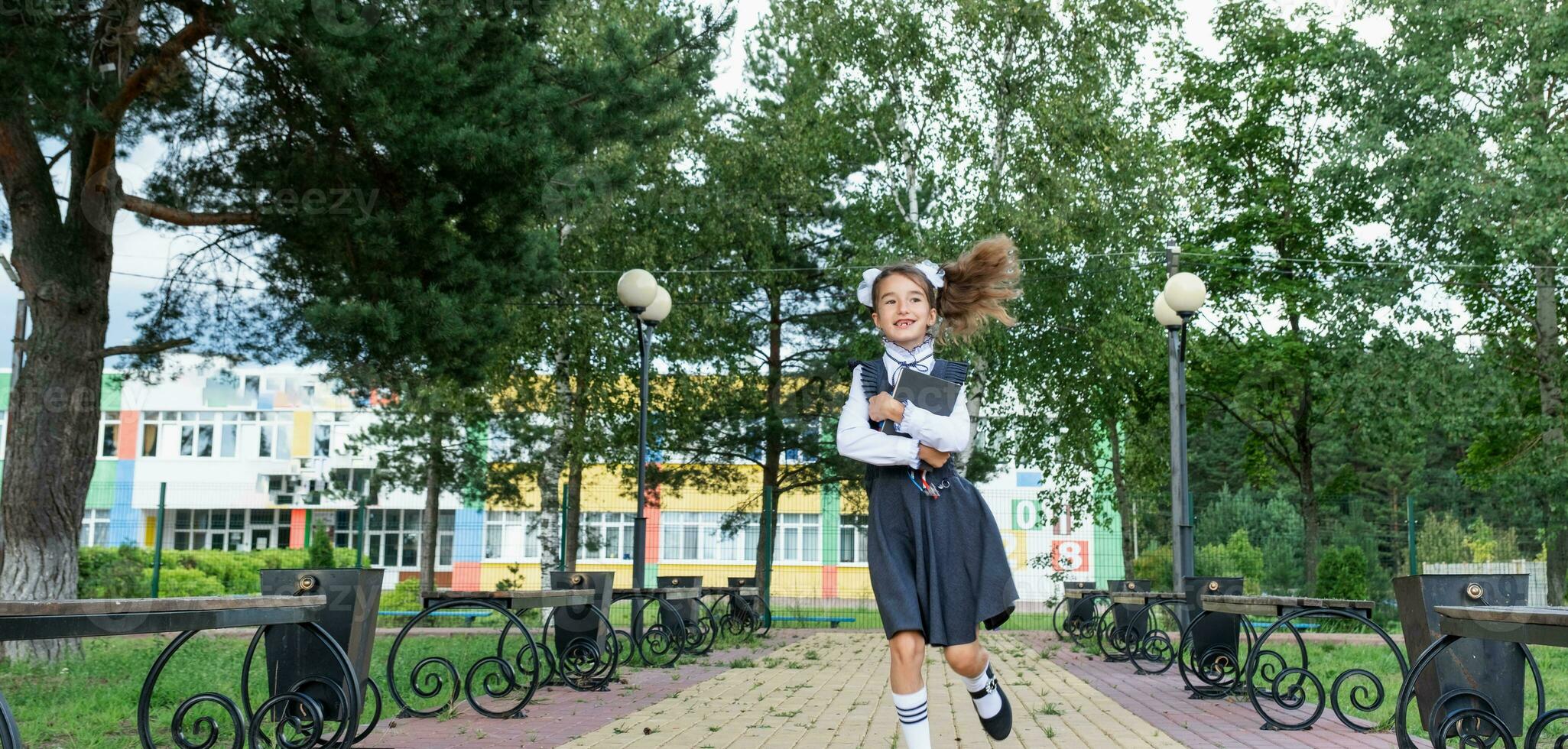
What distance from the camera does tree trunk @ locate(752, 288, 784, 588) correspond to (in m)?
20.2

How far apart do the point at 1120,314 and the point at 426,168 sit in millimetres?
13359

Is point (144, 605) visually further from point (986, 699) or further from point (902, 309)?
point (986, 699)

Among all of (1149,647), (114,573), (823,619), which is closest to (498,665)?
(1149,647)

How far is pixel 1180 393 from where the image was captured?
12.1 meters

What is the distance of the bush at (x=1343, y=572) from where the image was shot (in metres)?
18.6

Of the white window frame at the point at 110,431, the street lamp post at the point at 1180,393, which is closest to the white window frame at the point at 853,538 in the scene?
the street lamp post at the point at 1180,393

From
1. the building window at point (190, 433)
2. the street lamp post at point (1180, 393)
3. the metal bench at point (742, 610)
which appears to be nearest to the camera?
the street lamp post at point (1180, 393)

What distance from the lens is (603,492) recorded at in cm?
2697

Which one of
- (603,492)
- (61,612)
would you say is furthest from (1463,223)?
(61,612)

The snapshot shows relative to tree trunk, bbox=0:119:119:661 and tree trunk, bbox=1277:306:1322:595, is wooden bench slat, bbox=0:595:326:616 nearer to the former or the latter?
tree trunk, bbox=0:119:119:661

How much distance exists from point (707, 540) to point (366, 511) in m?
7.02

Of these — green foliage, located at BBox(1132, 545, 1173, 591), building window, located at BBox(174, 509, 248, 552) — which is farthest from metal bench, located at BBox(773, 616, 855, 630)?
building window, located at BBox(174, 509, 248, 552)

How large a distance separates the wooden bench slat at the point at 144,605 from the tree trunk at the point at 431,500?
1880cm

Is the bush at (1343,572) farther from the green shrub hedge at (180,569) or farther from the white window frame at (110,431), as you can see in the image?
the white window frame at (110,431)
